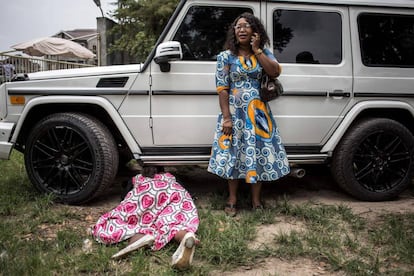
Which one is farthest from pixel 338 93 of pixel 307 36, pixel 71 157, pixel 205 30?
pixel 71 157

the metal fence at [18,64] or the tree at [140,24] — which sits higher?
the tree at [140,24]

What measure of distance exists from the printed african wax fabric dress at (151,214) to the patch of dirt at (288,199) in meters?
0.45

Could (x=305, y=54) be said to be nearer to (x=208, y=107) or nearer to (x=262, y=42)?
(x=262, y=42)

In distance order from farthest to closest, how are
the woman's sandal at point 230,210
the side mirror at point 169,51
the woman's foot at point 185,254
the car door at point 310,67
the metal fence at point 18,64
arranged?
the metal fence at point 18,64 → the car door at point 310,67 → the woman's sandal at point 230,210 → the side mirror at point 169,51 → the woman's foot at point 185,254

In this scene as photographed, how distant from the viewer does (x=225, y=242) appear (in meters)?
2.55

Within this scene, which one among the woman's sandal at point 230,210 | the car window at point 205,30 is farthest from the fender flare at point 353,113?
the car window at point 205,30

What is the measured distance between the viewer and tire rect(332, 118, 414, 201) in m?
3.52

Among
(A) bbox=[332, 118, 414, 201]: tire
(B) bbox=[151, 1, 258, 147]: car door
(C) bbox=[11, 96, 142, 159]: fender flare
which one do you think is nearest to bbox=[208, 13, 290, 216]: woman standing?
(B) bbox=[151, 1, 258, 147]: car door

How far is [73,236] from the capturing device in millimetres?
2654

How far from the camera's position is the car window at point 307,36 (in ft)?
11.2

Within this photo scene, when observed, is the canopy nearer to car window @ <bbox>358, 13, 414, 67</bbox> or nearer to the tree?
the tree

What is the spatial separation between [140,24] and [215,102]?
784 cm

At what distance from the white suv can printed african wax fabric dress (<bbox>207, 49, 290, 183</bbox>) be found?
0.29m

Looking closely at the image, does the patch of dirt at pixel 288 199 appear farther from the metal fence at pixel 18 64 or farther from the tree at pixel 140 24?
the metal fence at pixel 18 64
